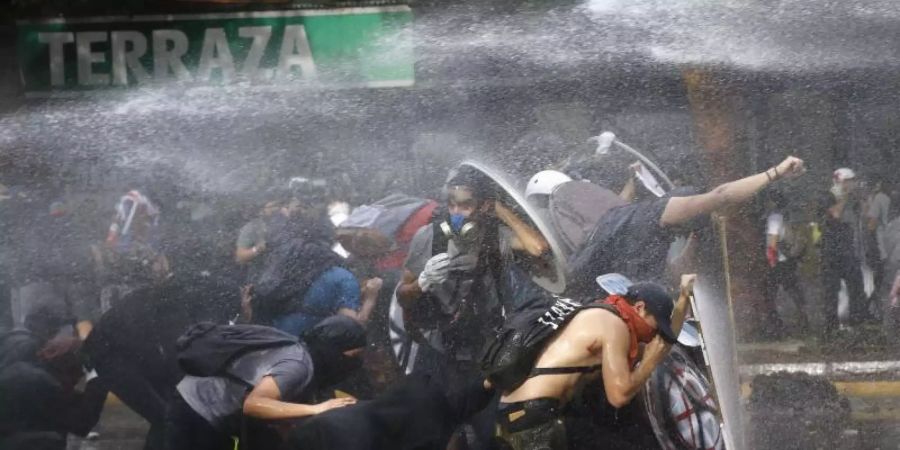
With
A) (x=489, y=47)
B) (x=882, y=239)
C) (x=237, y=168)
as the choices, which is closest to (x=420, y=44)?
(x=489, y=47)

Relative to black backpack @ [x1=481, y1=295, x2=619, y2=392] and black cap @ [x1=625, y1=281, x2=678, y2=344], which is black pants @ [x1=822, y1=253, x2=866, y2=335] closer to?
black cap @ [x1=625, y1=281, x2=678, y2=344]

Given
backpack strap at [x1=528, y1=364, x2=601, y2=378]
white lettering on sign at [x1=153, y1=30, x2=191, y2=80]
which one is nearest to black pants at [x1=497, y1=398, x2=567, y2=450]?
backpack strap at [x1=528, y1=364, x2=601, y2=378]

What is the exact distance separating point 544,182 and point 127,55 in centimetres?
179

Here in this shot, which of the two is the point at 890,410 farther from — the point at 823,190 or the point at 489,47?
the point at 489,47

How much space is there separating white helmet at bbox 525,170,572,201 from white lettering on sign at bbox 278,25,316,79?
100cm

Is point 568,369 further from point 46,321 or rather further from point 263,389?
point 46,321

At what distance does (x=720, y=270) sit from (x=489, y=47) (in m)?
1.31

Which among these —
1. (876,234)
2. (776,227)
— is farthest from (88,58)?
(876,234)

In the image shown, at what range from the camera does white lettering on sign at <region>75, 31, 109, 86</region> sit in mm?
4426

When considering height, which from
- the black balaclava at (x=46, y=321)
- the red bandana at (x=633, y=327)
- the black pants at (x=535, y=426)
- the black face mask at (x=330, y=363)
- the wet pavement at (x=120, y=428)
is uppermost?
the red bandana at (x=633, y=327)

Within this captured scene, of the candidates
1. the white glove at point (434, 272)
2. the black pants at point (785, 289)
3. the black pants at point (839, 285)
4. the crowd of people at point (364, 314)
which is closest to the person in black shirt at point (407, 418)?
the crowd of people at point (364, 314)

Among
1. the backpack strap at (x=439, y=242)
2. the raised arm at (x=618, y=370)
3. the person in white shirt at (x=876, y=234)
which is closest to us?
the raised arm at (x=618, y=370)

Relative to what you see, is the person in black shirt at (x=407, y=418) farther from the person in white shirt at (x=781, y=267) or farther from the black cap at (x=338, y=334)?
the person in white shirt at (x=781, y=267)

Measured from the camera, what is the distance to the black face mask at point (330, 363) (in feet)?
14.0
